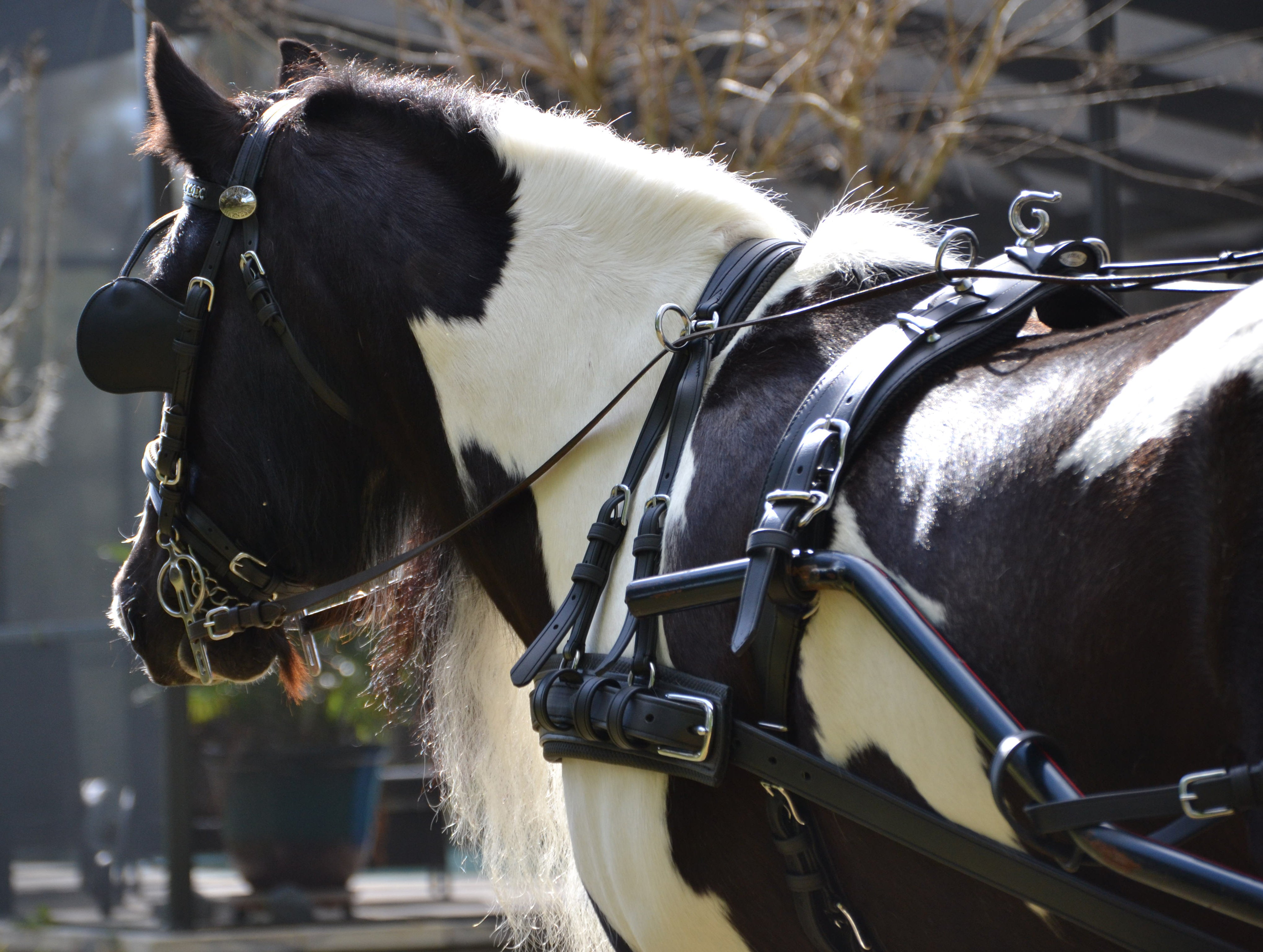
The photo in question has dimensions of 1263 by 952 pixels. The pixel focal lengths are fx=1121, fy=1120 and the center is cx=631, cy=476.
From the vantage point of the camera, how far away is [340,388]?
5.19 ft

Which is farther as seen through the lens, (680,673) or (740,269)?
(740,269)

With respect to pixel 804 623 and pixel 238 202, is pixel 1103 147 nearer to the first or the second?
pixel 238 202

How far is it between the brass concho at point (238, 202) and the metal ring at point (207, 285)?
3.8 inches

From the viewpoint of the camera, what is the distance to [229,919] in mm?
4176

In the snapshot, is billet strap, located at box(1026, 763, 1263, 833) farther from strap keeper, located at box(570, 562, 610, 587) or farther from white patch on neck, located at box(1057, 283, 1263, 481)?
strap keeper, located at box(570, 562, 610, 587)

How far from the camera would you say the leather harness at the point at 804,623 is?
0.91m

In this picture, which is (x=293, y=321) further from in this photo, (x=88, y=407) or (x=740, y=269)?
(x=88, y=407)

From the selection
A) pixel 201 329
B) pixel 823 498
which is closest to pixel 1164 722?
pixel 823 498

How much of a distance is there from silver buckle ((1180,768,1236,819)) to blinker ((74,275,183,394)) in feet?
4.48

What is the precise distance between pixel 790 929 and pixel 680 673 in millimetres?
292

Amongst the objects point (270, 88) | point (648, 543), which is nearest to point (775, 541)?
point (648, 543)

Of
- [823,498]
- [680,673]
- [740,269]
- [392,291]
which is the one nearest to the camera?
[823,498]

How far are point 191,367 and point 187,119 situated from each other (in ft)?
1.20

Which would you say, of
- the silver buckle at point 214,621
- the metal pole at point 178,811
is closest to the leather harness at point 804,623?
the silver buckle at point 214,621
